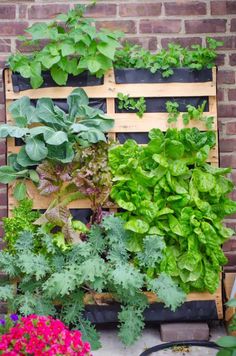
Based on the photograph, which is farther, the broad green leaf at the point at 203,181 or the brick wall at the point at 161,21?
the brick wall at the point at 161,21

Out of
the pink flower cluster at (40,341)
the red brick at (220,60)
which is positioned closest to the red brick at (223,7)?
the red brick at (220,60)

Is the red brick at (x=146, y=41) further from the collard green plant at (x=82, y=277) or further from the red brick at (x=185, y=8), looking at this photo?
the collard green plant at (x=82, y=277)

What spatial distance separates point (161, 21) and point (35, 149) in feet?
3.75

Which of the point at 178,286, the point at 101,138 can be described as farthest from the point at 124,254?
the point at 101,138

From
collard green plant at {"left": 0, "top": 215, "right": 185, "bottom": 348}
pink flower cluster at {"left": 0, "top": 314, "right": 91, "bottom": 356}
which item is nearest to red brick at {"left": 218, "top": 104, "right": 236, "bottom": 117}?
collard green plant at {"left": 0, "top": 215, "right": 185, "bottom": 348}

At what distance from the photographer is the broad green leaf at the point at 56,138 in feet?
9.20

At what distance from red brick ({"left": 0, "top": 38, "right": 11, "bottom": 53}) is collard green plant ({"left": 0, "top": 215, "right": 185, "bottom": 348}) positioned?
117 cm

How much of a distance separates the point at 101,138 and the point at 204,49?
32.5 inches

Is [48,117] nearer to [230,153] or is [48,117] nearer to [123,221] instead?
[123,221]

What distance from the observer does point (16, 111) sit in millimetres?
2973

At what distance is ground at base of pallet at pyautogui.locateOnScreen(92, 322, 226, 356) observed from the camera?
286cm

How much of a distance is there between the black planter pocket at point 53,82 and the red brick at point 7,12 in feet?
1.41

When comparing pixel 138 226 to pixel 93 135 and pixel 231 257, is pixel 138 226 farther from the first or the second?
pixel 231 257

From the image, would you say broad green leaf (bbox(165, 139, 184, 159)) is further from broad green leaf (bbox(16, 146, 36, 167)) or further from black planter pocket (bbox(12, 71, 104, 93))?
broad green leaf (bbox(16, 146, 36, 167))
